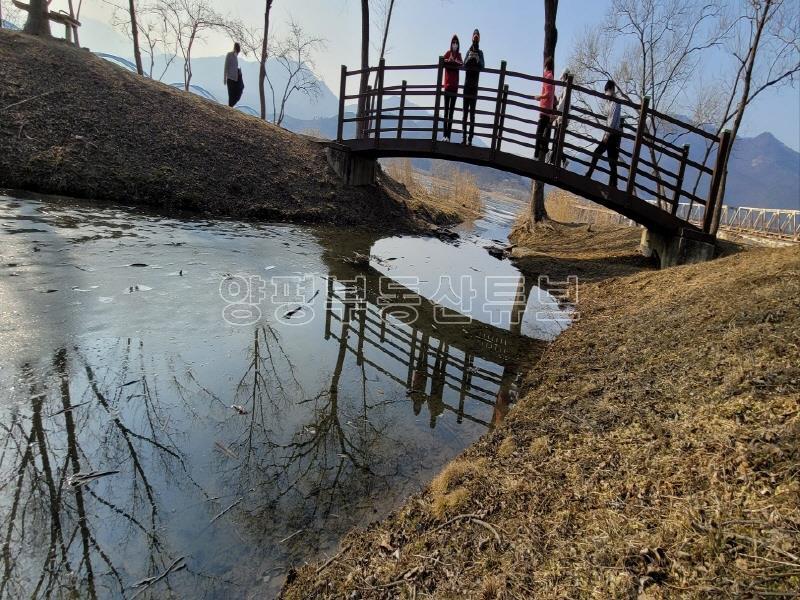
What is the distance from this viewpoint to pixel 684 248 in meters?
8.73

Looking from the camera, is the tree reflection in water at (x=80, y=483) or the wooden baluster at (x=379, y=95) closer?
the tree reflection in water at (x=80, y=483)

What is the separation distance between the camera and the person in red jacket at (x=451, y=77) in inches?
419

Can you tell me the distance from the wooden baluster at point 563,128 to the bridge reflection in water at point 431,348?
3.65 m

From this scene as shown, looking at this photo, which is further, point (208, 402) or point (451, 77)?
point (451, 77)

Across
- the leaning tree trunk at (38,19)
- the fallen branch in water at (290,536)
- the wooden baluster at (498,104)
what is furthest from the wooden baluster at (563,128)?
the leaning tree trunk at (38,19)

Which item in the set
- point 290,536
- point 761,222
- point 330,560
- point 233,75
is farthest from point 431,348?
point 761,222

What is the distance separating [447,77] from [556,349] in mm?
7763

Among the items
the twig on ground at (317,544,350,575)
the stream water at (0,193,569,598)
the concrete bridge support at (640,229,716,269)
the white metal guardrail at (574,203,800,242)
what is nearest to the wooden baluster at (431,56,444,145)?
the stream water at (0,193,569,598)

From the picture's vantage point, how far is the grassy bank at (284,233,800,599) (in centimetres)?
187

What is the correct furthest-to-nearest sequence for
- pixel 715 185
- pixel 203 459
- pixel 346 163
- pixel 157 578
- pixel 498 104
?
pixel 346 163
pixel 498 104
pixel 715 185
pixel 203 459
pixel 157 578

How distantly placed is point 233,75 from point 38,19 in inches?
215

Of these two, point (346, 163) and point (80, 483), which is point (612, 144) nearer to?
point (346, 163)

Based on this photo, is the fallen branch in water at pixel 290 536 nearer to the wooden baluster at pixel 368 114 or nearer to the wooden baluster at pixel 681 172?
the wooden baluster at pixel 681 172

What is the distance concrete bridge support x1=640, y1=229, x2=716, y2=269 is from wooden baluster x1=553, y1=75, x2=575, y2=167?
8.28 ft
